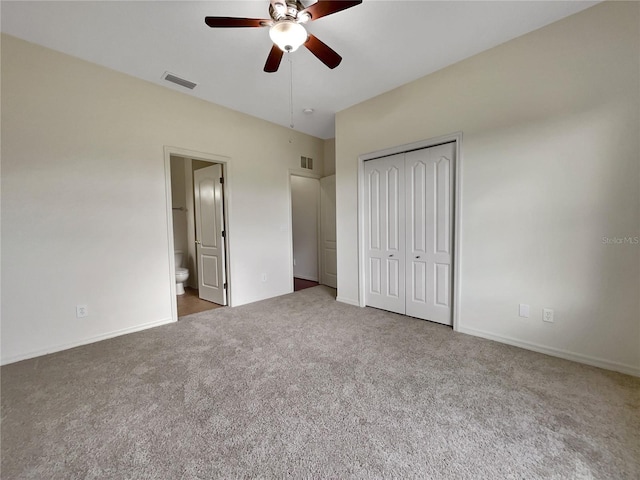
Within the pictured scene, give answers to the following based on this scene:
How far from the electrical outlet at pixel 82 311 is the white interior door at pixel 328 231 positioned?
11.4 feet

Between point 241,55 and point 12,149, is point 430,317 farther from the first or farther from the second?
point 12,149

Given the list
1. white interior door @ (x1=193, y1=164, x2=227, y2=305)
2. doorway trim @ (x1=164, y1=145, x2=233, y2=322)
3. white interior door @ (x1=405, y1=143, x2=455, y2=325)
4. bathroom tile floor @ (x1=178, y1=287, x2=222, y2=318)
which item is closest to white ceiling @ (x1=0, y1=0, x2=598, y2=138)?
doorway trim @ (x1=164, y1=145, x2=233, y2=322)

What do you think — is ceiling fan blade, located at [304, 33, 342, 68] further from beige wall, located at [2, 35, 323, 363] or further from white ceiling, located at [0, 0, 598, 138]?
beige wall, located at [2, 35, 323, 363]

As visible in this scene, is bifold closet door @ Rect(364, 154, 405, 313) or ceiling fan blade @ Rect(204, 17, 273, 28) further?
bifold closet door @ Rect(364, 154, 405, 313)

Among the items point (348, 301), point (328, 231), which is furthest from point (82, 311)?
point (328, 231)

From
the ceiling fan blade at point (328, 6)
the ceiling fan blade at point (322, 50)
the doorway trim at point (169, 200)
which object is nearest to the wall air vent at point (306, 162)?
the doorway trim at point (169, 200)

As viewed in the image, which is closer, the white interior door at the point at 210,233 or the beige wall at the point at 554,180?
the beige wall at the point at 554,180

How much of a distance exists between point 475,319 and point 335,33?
311 cm

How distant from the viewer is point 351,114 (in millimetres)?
3785

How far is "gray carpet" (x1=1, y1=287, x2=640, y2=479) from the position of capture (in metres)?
1.32

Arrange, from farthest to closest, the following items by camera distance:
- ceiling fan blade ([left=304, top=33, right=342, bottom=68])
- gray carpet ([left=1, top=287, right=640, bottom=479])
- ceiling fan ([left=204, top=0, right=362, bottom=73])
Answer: ceiling fan blade ([left=304, top=33, right=342, bottom=68]), ceiling fan ([left=204, top=0, right=362, bottom=73]), gray carpet ([left=1, top=287, right=640, bottom=479])

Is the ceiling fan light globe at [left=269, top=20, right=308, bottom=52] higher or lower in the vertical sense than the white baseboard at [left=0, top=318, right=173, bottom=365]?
higher

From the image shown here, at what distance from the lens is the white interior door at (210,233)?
3.91m

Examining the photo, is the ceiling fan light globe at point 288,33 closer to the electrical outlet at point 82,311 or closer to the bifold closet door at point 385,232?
the bifold closet door at point 385,232
